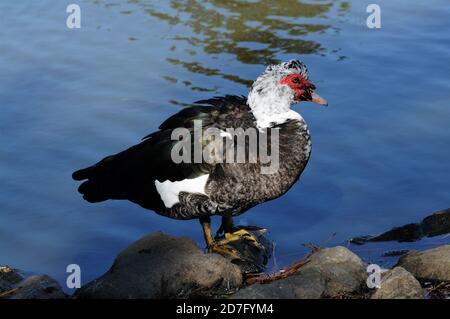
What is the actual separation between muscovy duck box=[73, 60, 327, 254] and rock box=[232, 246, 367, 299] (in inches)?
24.4

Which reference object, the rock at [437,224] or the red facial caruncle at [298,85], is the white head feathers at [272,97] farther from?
the rock at [437,224]

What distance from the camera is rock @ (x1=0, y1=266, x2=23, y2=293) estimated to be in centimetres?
690

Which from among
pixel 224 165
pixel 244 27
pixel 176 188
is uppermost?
pixel 244 27

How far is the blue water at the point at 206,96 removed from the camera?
798 centimetres

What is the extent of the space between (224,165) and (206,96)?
133 inches

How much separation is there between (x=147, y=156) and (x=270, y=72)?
1.13 metres

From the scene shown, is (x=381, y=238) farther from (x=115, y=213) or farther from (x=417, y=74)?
(x=417, y=74)

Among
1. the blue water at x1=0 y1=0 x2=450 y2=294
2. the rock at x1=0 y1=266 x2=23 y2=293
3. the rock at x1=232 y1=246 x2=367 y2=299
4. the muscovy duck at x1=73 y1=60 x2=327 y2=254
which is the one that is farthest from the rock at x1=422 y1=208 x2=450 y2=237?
the rock at x1=0 y1=266 x2=23 y2=293

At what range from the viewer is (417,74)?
1043cm

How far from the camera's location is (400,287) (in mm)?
6059

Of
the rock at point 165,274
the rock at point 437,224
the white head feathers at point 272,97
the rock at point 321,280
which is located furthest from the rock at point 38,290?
the rock at point 437,224

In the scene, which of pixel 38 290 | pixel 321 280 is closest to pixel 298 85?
pixel 321 280

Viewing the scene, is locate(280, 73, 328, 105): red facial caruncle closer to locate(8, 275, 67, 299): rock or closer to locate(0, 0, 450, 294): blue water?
locate(0, 0, 450, 294): blue water

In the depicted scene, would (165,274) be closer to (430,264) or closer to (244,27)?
(430,264)
